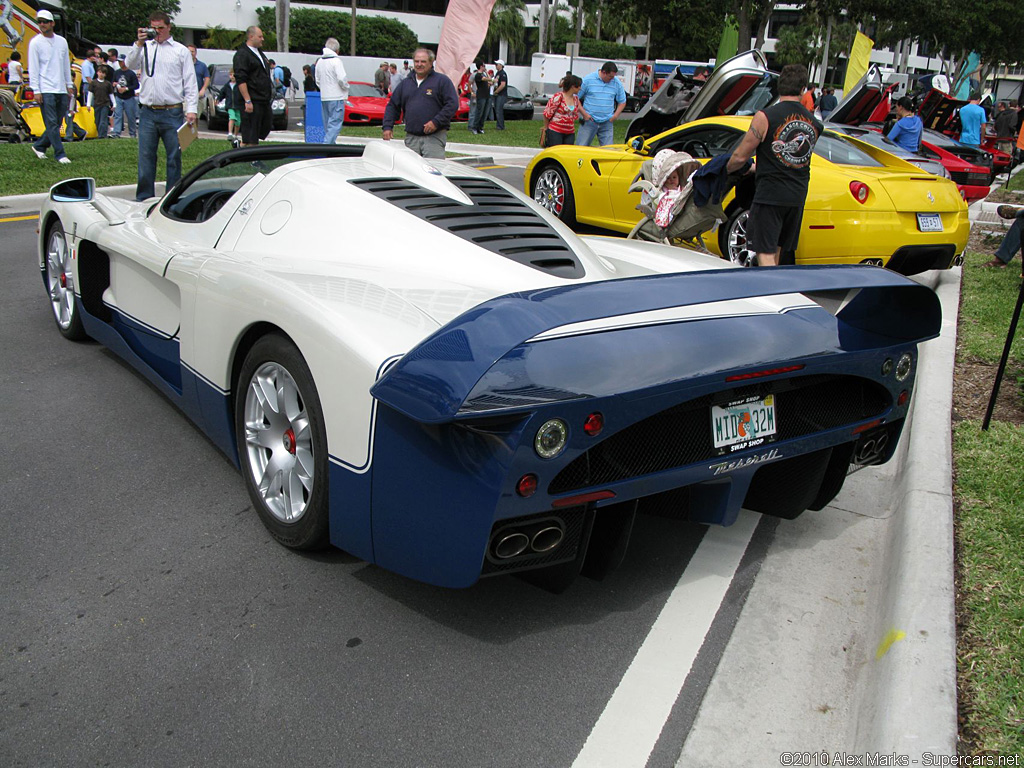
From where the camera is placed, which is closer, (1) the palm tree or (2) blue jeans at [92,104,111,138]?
(2) blue jeans at [92,104,111,138]

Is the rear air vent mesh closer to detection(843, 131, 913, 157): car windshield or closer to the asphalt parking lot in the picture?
the asphalt parking lot

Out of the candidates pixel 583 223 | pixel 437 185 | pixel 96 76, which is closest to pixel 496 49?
pixel 96 76

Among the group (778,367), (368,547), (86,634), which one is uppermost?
(778,367)

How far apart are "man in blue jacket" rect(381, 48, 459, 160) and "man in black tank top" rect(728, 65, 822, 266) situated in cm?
386

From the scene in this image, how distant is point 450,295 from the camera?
3.07 m

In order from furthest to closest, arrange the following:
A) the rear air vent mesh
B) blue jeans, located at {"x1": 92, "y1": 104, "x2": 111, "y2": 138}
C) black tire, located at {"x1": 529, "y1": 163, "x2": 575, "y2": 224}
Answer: blue jeans, located at {"x1": 92, "y1": 104, "x2": 111, "y2": 138}, black tire, located at {"x1": 529, "y1": 163, "x2": 575, "y2": 224}, the rear air vent mesh

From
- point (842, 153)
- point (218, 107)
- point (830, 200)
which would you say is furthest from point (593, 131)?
point (218, 107)

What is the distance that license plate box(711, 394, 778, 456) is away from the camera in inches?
108

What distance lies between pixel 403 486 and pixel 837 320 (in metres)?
1.52

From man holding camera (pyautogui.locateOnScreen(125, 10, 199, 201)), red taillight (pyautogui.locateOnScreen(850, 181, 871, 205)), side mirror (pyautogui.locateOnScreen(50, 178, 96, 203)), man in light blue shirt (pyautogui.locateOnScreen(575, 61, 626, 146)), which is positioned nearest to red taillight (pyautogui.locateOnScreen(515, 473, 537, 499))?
side mirror (pyautogui.locateOnScreen(50, 178, 96, 203))

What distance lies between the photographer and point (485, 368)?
2178 millimetres

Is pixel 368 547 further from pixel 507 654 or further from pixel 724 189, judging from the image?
pixel 724 189

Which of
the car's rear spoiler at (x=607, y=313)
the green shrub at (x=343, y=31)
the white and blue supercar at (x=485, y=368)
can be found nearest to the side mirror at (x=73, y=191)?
the white and blue supercar at (x=485, y=368)

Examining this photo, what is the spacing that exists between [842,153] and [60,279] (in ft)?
20.0
